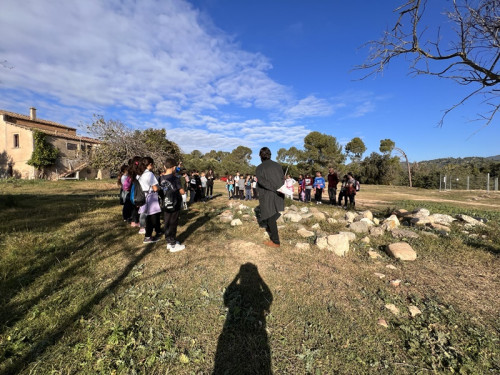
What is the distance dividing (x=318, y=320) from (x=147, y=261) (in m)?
2.90

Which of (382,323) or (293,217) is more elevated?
(293,217)

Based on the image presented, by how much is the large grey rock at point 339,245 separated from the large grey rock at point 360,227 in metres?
1.54

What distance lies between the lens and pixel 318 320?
2.66m

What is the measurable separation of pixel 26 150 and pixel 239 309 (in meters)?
35.1

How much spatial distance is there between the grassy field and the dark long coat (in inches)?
31.1

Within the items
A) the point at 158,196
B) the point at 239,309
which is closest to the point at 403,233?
the point at 239,309

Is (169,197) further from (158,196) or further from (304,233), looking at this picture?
(304,233)

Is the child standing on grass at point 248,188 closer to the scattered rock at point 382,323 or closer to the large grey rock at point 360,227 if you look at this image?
the large grey rock at point 360,227

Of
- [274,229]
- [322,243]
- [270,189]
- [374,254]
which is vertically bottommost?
[374,254]

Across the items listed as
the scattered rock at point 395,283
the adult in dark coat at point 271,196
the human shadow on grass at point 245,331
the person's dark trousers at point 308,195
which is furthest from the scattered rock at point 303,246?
the person's dark trousers at point 308,195

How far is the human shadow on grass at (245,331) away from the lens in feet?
6.86

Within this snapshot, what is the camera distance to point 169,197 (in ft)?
14.8

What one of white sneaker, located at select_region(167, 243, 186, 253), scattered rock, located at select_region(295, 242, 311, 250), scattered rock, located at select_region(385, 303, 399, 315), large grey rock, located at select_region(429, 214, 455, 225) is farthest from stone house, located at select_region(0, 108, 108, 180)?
scattered rock, located at select_region(385, 303, 399, 315)

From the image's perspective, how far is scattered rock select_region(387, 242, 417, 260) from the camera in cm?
427
